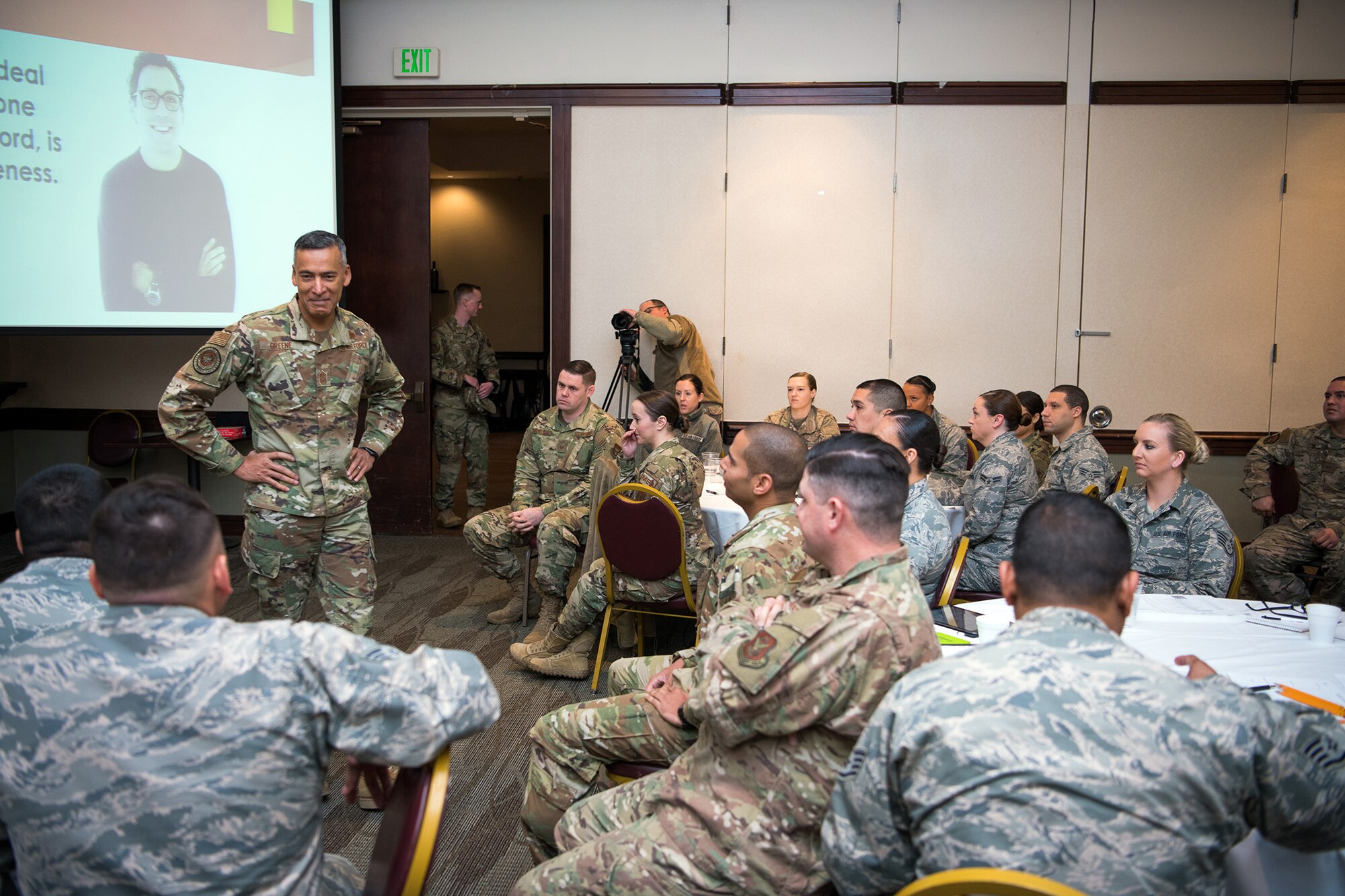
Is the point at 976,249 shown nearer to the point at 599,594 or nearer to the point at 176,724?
the point at 599,594

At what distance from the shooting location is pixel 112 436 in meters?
6.07

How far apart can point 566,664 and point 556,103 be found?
3.82 meters

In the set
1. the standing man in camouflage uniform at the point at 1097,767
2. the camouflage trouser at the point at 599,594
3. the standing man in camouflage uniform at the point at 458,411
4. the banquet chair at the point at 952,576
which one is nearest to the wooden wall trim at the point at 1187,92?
the banquet chair at the point at 952,576

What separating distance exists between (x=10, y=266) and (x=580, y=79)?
337cm

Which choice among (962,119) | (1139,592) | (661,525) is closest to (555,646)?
(661,525)

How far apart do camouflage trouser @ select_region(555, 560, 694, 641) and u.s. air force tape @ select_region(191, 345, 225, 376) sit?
5.05 feet

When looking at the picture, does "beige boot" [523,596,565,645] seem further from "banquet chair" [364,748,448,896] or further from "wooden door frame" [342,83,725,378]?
"banquet chair" [364,748,448,896]

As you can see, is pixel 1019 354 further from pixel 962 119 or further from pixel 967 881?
pixel 967 881

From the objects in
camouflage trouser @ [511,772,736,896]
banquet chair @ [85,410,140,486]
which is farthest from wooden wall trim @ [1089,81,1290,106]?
banquet chair @ [85,410,140,486]

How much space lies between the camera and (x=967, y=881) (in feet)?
3.47

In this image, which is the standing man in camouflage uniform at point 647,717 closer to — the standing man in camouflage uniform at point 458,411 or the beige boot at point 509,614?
the beige boot at point 509,614

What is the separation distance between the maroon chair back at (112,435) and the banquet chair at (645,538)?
4.06 metres

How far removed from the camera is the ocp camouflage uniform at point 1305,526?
181 inches

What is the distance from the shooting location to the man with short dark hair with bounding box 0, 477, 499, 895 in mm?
1137
